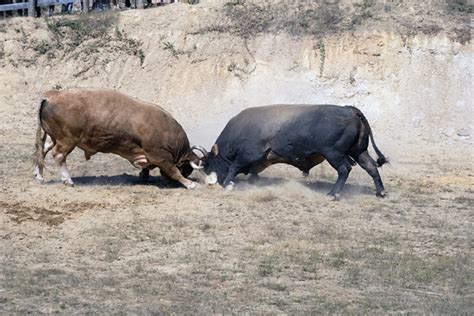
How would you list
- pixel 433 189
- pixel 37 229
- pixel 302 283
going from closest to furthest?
pixel 302 283 → pixel 37 229 → pixel 433 189

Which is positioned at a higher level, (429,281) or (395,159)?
(429,281)

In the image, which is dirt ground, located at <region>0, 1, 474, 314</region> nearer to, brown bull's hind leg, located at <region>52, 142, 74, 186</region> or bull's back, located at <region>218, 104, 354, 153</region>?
brown bull's hind leg, located at <region>52, 142, 74, 186</region>

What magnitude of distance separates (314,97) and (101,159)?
7.87 meters

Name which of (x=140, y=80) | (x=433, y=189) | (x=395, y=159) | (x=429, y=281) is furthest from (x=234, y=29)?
(x=429, y=281)

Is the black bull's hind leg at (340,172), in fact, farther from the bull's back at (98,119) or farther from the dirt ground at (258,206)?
the bull's back at (98,119)

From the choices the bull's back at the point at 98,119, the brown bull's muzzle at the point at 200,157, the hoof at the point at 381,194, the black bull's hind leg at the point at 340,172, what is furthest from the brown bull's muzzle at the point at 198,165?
the hoof at the point at 381,194

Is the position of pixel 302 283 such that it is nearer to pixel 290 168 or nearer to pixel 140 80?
pixel 290 168

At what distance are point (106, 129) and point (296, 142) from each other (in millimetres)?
3273

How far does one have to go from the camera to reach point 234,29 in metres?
26.6

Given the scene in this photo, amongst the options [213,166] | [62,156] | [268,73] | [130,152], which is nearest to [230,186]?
[213,166]

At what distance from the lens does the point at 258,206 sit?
13016mm

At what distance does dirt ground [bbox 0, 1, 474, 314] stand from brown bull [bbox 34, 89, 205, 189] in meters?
0.54

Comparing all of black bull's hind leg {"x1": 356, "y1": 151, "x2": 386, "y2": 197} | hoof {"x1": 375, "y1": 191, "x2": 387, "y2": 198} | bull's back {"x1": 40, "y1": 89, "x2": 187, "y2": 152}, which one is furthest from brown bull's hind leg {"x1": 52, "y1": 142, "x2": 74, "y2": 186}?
hoof {"x1": 375, "y1": 191, "x2": 387, "y2": 198}

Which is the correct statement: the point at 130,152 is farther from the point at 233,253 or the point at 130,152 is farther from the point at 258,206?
the point at 233,253
